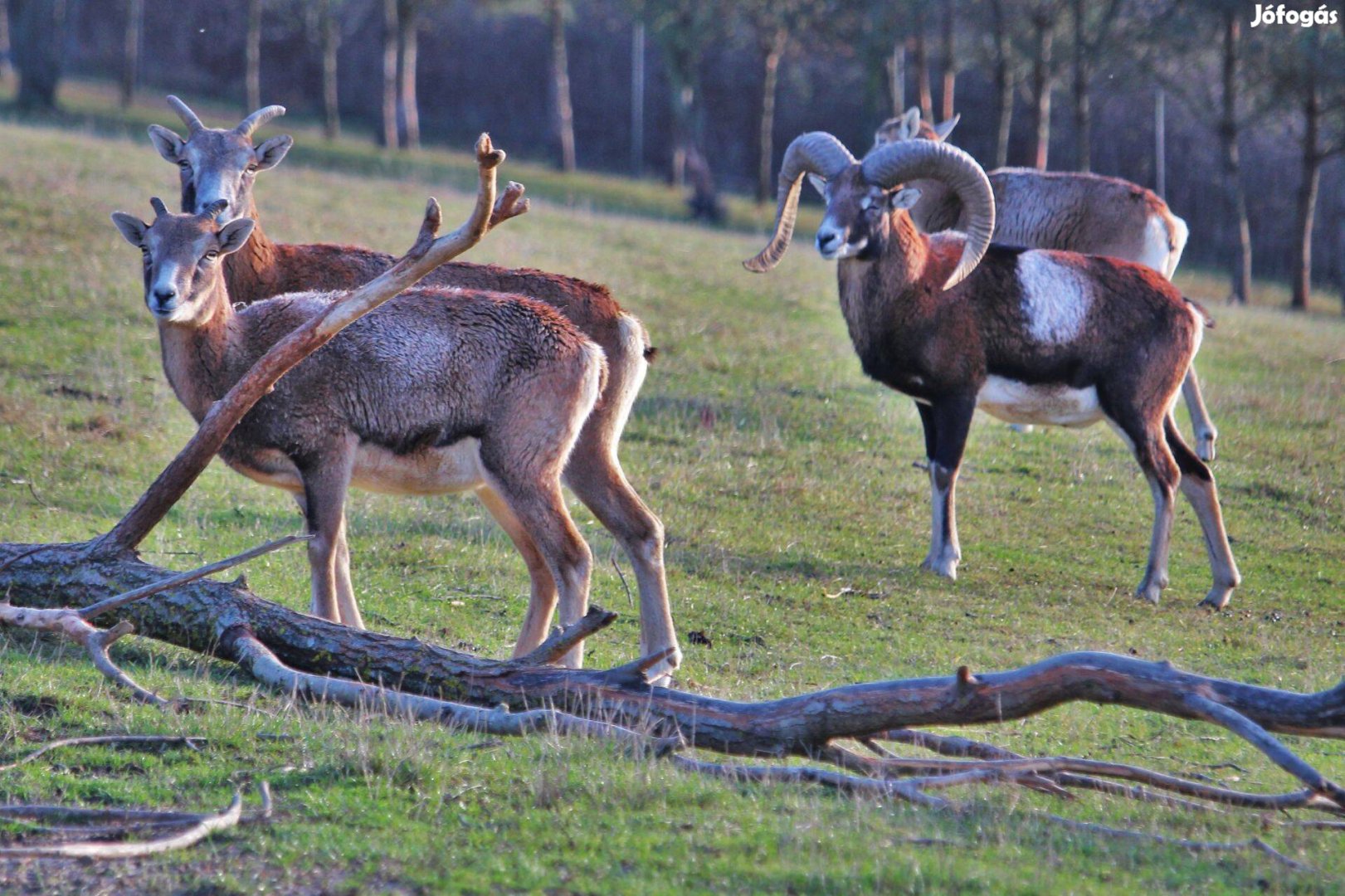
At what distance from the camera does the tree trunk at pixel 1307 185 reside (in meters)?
29.8

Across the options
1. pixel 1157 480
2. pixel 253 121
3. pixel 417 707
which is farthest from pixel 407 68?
pixel 417 707

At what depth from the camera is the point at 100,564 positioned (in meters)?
7.42

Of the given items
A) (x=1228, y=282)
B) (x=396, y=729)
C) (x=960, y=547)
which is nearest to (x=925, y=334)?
(x=960, y=547)

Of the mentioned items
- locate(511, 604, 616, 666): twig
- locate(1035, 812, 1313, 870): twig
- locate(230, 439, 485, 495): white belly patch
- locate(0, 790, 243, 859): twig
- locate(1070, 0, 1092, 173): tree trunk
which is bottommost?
locate(1035, 812, 1313, 870): twig

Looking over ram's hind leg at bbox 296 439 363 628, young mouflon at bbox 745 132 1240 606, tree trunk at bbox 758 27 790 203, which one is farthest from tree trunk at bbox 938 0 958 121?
ram's hind leg at bbox 296 439 363 628

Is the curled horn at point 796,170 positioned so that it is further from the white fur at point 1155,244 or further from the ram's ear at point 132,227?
the ram's ear at point 132,227

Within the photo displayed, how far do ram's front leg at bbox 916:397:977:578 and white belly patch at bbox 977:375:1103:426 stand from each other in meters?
0.19

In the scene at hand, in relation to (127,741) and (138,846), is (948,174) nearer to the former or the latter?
(127,741)

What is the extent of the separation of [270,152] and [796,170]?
13.3ft

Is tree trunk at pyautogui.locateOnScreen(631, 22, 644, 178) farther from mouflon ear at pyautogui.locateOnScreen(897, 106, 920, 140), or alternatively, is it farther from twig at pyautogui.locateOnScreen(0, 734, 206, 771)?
twig at pyautogui.locateOnScreen(0, 734, 206, 771)

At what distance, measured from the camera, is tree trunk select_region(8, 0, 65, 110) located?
34500mm

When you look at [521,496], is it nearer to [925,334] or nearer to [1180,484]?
[925,334]

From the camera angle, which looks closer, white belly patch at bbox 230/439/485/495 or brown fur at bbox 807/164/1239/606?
white belly patch at bbox 230/439/485/495

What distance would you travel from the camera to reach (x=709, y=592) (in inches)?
396
